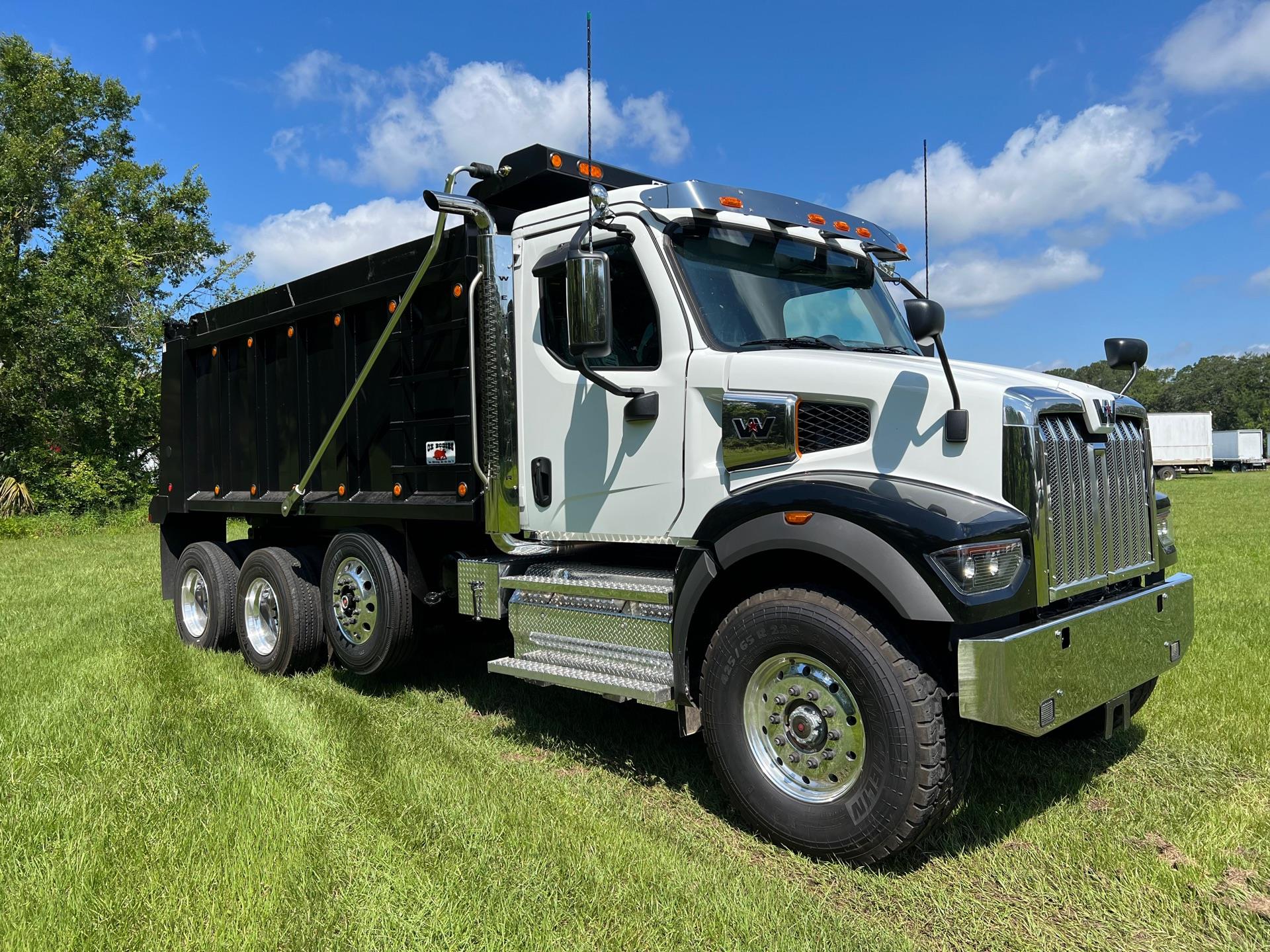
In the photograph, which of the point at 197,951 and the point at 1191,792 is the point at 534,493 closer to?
the point at 197,951

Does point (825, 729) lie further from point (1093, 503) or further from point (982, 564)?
point (1093, 503)

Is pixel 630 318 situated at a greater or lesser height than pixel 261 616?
greater

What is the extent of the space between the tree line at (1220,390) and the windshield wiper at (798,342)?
10830 centimetres

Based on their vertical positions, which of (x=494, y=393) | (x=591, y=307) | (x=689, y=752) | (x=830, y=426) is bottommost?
(x=689, y=752)

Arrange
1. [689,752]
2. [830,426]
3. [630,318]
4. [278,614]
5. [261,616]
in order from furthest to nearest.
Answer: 1. [261,616]
2. [278,614]
3. [689,752]
4. [630,318]
5. [830,426]

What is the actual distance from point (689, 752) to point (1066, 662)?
221 cm

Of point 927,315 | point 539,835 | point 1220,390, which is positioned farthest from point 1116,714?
point 1220,390

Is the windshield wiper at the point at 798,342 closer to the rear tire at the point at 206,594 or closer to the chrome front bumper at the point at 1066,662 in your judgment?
the chrome front bumper at the point at 1066,662

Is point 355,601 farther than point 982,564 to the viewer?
Yes

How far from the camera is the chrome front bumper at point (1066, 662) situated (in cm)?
328

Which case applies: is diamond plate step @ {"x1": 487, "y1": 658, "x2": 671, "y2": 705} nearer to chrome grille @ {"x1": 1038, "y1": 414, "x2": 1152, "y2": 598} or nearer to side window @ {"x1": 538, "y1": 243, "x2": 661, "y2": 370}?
side window @ {"x1": 538, "y1": 243, "x2": 661, "y2": 370}

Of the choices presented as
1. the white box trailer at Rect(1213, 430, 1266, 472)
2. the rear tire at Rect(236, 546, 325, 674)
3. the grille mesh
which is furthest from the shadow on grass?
the white box trailer at Rect(1213, 430, 1266, 472)

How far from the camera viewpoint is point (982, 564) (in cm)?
339

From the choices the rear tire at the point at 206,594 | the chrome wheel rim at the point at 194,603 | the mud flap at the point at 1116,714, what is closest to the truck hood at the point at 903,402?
the mud flap at the point at 1116,714
